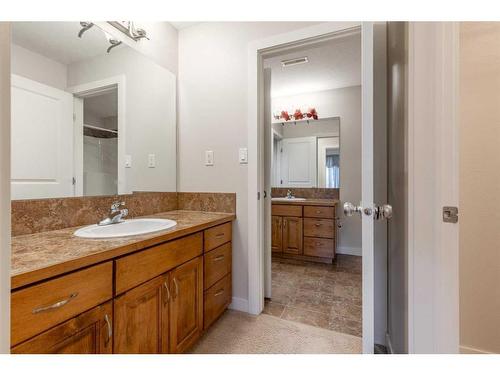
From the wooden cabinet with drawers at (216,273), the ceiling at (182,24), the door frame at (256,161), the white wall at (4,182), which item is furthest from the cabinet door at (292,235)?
the white wall at (4,182)

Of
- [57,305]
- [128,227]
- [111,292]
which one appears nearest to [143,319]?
[111,292]

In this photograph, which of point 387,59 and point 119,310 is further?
point 387,59

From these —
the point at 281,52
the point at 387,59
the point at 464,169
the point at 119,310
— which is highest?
the point at 281,52

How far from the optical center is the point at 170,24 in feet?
5.97

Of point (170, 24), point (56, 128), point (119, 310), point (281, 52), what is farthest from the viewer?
point (170, 24)

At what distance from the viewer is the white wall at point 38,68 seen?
0.97 m

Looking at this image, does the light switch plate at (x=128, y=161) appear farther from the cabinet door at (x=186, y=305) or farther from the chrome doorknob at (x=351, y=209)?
the chrome doorknob at (x=351, y=209)

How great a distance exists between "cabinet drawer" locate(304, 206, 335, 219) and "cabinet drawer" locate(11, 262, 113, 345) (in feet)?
7.76

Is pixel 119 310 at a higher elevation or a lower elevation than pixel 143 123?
lower

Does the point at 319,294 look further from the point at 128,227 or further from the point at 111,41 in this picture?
the point at 111,41
